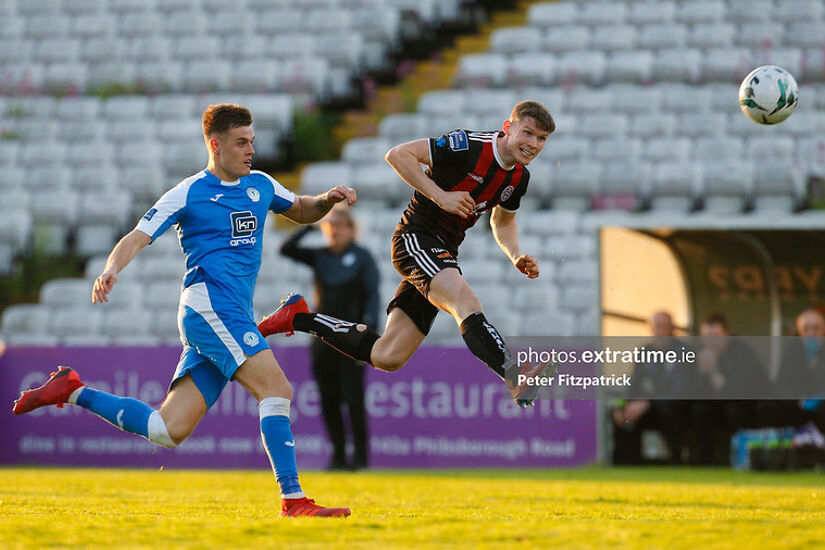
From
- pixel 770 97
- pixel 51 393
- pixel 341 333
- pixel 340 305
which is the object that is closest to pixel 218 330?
pixel 51 393

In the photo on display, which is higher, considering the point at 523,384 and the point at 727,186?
the point at 727,186

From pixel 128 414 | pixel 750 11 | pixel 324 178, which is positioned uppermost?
pixel 750 11

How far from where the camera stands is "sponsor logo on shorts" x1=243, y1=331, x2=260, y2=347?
16.1 ft

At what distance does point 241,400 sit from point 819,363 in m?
4.94

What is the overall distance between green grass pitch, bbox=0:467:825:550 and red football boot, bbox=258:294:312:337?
0.89m

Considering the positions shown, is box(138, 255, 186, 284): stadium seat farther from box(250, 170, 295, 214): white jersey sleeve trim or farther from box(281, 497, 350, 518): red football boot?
box(281, 497, 350, 518): red football boot

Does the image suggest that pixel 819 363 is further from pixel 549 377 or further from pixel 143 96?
pixel 143 96

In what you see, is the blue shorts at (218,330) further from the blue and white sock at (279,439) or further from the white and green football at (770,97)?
the white and green football at (770,97)

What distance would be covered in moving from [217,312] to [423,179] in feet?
3.93

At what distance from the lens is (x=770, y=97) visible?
670cm

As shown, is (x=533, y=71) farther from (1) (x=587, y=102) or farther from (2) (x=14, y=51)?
(2) (x=14, y=51)

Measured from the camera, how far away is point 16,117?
15.7 m

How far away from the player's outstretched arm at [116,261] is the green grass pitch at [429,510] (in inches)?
35.3

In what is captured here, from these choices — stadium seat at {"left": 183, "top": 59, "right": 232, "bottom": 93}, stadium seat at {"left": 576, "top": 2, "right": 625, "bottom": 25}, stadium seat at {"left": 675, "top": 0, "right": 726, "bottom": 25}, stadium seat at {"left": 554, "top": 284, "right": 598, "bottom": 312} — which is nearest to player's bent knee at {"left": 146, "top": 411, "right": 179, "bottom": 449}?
stadium seat at {"left": 554, "top": 284, "right": 598, "bottom": 312}
